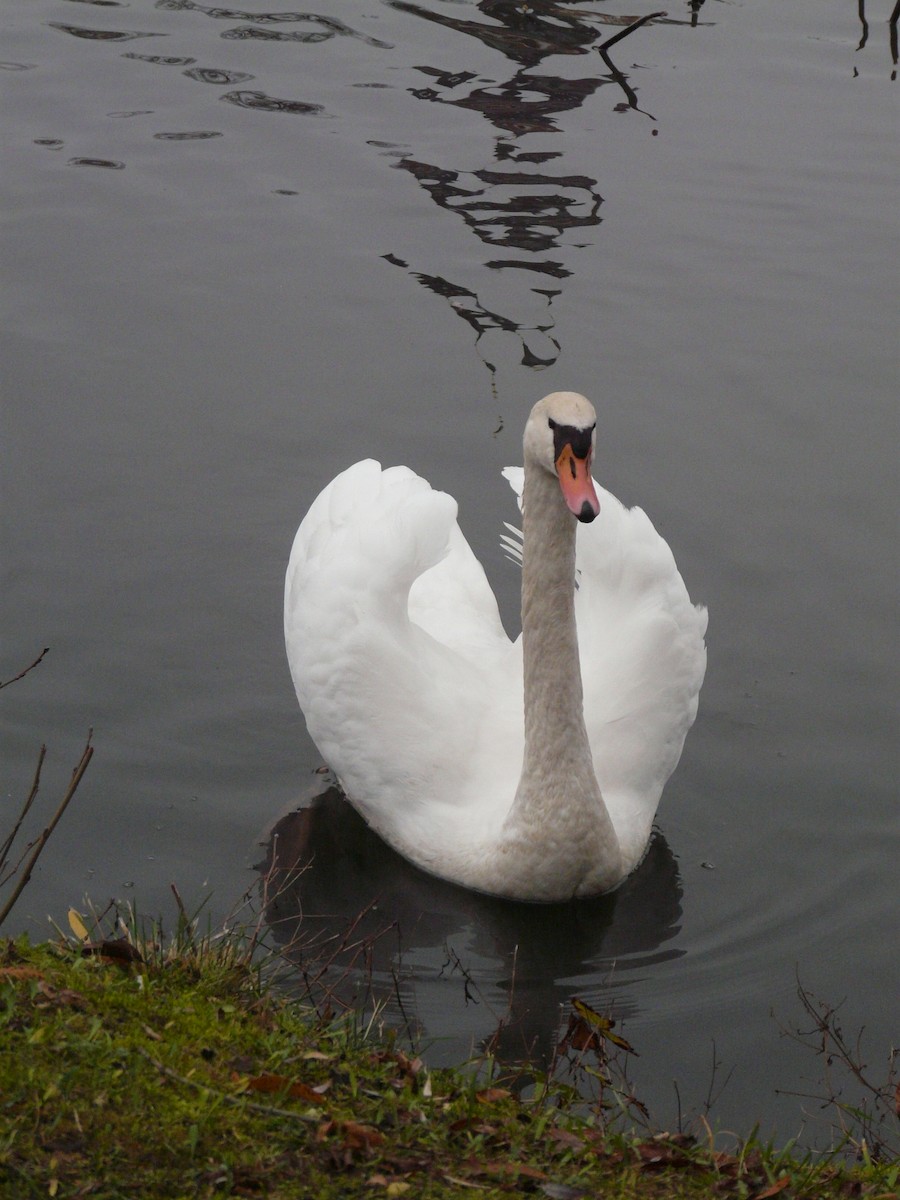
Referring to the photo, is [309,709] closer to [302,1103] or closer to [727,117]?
[302,1103]

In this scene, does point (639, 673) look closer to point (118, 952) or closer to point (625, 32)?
point (118, 952)

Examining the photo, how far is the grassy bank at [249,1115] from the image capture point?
339 centimetres

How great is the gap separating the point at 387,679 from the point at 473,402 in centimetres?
359

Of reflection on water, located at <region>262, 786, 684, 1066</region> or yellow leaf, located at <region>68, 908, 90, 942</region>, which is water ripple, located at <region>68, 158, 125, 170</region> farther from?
yellow leaf, located at <region>68, 908, 90, 942</region>

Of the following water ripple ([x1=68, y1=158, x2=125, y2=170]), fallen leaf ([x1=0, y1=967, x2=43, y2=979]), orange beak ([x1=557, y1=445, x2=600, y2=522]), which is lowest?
fallen leaf ([x1=0, y1=967, x2=43, y2=979])

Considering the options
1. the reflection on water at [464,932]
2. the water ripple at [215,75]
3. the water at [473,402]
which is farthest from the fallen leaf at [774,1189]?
the water ripple at [215,75]

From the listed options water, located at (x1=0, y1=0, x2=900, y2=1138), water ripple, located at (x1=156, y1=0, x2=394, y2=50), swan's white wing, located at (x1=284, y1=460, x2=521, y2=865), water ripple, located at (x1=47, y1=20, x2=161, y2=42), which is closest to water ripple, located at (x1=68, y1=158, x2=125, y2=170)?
water, located at (x1=0, y1=0, x2=900, y2=1138)

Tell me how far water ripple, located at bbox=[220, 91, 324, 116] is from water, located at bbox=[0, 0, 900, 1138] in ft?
0.16

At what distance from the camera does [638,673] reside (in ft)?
20.5

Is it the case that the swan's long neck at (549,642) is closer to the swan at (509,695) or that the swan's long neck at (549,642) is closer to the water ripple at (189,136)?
the swan at (509,695)

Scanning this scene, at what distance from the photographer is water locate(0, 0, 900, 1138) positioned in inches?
234

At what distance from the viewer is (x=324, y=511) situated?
6.71 metres

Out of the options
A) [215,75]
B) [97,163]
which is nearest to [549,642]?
[97,163]

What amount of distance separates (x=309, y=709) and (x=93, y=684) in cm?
132
